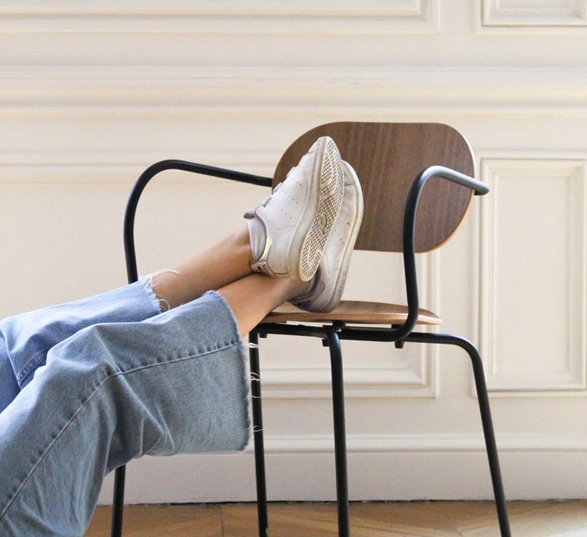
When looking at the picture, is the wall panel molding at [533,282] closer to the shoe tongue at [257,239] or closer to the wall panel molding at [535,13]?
the wall panel molding at [535,13]

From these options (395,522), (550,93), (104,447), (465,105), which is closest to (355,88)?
(465,105)

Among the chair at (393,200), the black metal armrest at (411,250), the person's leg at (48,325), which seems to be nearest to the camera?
the person's leg at (48,325)

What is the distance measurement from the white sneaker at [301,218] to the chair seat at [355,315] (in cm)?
7

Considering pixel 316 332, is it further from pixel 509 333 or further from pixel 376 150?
pixel 509 333

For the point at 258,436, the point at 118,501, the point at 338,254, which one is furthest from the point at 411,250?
the point at 118,501

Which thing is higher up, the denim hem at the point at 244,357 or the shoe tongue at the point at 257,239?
the shoe tongue at the point at 257,239

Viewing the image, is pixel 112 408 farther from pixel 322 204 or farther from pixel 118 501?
pixel 118 501

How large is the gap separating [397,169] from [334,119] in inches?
14.5

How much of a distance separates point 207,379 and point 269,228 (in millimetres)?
284

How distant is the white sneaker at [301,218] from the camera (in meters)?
1.09

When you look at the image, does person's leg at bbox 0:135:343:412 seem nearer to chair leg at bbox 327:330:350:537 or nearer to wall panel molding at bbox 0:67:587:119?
chair leg at bbox 327:330:350:537

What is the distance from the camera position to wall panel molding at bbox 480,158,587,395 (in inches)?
70.2

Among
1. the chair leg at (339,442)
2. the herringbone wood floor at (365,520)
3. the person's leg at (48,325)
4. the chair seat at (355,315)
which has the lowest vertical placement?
the herringbone wood floor at (365,520)

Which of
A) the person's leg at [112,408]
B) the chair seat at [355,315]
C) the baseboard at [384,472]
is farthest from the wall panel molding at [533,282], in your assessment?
the person's leg at [112,408]
